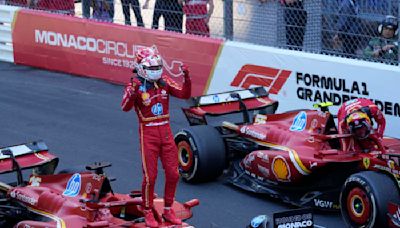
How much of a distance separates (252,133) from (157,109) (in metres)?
2.14

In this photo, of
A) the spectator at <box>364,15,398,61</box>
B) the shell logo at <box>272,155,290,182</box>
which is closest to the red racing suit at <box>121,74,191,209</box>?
the shell logo at <box>272,155,290,182</box>

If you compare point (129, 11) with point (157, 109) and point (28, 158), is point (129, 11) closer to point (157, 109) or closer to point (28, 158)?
point (28, 158)

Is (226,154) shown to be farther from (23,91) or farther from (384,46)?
(23,91)

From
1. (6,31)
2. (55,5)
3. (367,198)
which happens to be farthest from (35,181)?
(6,31)

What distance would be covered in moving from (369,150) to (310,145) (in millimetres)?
693

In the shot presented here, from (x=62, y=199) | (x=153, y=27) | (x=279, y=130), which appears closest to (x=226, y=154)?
(x=279, y=130)

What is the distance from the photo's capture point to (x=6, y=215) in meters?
7.97

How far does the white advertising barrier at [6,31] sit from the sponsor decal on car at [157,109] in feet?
28.6

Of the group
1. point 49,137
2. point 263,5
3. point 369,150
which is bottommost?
point 49,137

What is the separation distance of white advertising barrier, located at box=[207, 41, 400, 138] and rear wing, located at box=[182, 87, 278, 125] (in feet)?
4.12

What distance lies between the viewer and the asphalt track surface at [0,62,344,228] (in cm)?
912

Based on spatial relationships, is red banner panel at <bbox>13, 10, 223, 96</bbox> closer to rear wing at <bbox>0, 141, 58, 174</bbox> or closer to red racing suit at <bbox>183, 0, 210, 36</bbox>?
red racing suit at <bbox>183, 0, 210, 36</bbox>

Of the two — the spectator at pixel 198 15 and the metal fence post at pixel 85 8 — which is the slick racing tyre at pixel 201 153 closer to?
the spectator at pixel 198 15

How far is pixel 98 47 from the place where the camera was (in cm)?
1466
